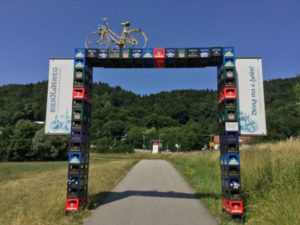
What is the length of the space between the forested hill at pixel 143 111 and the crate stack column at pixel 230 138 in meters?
76.3

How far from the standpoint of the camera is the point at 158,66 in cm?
715

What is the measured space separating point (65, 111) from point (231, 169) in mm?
5138

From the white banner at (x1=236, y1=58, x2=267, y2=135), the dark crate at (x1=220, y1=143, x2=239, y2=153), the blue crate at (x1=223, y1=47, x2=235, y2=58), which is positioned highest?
the blue crate at (x1=223, y1=47, x2=235, y2=58)

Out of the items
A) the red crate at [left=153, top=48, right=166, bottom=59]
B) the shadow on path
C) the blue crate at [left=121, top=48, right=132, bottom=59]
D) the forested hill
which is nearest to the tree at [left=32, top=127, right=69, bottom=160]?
the shadow on path

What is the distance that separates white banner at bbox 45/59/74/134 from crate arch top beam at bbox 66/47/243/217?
47 centimetres

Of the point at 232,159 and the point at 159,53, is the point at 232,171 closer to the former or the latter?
the point at 232,159

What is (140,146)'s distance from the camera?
100500mm

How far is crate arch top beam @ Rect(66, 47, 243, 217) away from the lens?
601cm

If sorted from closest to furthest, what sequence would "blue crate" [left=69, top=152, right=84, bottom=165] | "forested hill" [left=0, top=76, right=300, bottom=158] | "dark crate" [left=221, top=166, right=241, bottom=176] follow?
1. "dark crate" [left=221, top=166, right=241, bottom=176]
2. "blue crate" [left=69, top=152, right=84, bottom=165]
3. "forested hill" [left=0, top=76, right=300, bottom=158]

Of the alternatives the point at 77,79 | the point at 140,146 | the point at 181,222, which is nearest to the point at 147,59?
the point at 77,79

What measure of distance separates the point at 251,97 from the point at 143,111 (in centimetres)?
13811

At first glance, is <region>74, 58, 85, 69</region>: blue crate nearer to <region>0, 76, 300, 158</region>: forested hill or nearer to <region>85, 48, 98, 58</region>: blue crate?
<region>85, 48, 98, 58</region>: blue crate

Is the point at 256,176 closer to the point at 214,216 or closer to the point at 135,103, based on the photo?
the point at 214,216

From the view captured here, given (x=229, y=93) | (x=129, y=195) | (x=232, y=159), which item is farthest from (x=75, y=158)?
(x=229, y=93)
